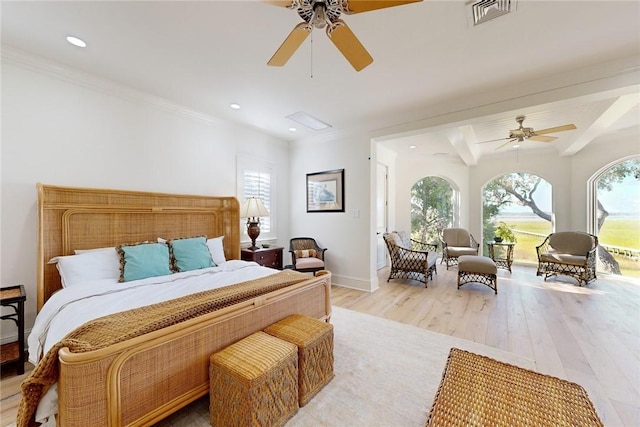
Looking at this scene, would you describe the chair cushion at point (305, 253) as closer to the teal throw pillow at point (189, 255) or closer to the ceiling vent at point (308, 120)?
the teal throw pillow at point (189, 255)

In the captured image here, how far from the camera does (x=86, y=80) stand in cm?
274

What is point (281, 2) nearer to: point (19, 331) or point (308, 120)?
point (308, 120)

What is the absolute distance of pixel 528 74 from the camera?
2734 millimetres

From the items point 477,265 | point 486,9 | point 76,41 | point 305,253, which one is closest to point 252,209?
point 305,253

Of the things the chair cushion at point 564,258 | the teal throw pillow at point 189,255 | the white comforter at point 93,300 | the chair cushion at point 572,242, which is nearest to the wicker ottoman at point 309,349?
the white comforter at point 93,300

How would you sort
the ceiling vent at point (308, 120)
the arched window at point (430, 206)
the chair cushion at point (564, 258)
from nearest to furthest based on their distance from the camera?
the ceiling vent at point (308, 120), the chair cushion at point (564, 258), the arched window at point (430, 206)

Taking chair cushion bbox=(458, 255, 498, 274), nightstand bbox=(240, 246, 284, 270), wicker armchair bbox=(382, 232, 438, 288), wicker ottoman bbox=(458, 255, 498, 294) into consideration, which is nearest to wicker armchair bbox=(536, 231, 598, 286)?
wicker ottoman bbox=(458, 255, 498, 294)

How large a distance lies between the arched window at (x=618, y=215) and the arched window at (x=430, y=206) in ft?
9.17

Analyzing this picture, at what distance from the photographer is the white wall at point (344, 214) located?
14.1 feet

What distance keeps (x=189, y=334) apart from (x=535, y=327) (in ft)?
11.9

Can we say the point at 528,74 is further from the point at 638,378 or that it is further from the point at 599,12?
the point at 638,378

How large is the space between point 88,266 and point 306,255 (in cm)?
292

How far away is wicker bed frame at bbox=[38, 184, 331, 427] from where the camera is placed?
116 cm

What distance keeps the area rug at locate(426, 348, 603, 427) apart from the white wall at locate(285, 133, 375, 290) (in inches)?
113
